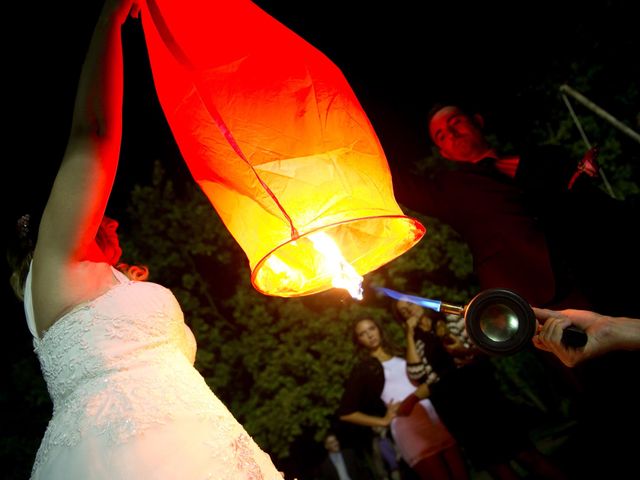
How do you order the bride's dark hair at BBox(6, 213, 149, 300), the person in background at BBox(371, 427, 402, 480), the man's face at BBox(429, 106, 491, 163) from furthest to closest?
the person in background at BBox(371, 427, 402, 480), the man's face at BBox(429, 106, 491, 163), the bride's dark hair at BBox(6, 213, 149, 300)

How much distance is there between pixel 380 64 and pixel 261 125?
691 centimetres

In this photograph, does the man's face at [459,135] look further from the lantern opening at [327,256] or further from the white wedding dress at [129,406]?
the white wedding dress at [129,406]

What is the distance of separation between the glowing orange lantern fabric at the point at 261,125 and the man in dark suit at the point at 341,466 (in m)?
5.59

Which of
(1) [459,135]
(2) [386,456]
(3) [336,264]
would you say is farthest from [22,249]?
(2) [386,456]

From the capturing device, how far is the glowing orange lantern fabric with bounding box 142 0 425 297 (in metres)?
1.39

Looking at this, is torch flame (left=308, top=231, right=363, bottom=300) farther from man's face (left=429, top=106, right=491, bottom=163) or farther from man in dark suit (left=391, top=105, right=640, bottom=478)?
man's face (left=429, top=106, right=491, bottom=163)

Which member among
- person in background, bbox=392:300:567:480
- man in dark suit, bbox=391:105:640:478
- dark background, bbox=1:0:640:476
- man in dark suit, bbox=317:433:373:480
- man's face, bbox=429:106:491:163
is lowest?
man in dark suit, bbox=317:433:373:480

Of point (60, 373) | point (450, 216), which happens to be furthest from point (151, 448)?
point (450, 216)

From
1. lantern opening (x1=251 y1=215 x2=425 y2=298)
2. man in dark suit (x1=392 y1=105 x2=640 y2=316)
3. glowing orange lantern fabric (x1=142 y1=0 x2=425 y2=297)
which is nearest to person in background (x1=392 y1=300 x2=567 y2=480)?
man in dark suit (x1=392 y1=105 x2=640 y2=316)

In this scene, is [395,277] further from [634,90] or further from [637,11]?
[637,11]

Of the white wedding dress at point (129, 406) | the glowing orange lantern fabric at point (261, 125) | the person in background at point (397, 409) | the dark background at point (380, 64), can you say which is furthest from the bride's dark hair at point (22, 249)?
the person in background at point (397, 409)

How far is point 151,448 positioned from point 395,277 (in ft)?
19.4

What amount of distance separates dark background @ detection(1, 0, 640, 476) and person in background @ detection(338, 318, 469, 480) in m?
3.99

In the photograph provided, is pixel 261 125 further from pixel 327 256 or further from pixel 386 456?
pixel 386 456
